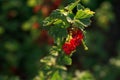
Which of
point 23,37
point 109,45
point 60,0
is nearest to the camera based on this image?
point 60,0

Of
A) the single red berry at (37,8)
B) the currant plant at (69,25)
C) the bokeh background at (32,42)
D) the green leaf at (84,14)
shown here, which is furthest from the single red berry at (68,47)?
the single red berry at (37,8)

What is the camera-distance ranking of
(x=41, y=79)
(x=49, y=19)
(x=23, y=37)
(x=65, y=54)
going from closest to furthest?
(x=49, y=19) → (x=65, y=54) → (x=41, y=79) → (x=23, y=37)

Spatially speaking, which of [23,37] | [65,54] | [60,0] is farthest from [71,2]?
[23,37]

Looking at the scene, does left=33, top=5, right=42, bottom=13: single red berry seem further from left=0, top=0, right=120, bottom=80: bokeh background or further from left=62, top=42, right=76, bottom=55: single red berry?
left=62, top=42, right=76, bottom=55: single red berry

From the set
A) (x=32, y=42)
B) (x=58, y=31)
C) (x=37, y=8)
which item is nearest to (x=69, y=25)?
(x=58, y=31)

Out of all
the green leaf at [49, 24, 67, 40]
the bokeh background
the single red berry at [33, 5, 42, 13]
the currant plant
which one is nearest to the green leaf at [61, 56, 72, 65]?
the currant plant

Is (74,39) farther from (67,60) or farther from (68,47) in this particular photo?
(67,60)

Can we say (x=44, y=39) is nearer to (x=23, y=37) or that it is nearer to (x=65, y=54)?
(x=23, y=37)

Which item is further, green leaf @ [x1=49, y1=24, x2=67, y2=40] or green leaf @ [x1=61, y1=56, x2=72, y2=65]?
green leaf @ [x1=61, y1=56, x2=72, y2=65]

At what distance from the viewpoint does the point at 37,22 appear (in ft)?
14.0

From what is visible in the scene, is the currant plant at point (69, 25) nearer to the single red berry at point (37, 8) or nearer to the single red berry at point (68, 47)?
the single red berry at point (68, 47)

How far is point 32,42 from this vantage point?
173 inches

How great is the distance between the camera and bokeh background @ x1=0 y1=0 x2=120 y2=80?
4.22 meters

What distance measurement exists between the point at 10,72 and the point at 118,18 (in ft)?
5.42
